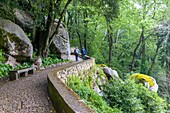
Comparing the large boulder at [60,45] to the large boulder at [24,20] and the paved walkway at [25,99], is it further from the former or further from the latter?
the paved walkway at [25,99]

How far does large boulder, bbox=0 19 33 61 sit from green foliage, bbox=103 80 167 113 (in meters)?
5.56

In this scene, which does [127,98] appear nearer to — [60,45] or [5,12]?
[5,12]

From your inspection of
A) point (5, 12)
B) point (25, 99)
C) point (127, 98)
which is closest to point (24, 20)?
point (5, 12)

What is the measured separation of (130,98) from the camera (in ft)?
36.1

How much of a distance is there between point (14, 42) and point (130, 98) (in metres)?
7.49

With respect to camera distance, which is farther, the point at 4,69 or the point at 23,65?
the point at 23,65

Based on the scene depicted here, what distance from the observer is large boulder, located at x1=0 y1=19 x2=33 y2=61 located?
11.5 m

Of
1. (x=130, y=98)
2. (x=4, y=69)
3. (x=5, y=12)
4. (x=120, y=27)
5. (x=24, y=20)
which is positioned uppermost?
(x=5, y=12)

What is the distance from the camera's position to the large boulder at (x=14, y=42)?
11.5 m

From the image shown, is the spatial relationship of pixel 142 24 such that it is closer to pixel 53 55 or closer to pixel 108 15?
pixel 108 15

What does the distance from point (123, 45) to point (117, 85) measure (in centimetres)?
1815

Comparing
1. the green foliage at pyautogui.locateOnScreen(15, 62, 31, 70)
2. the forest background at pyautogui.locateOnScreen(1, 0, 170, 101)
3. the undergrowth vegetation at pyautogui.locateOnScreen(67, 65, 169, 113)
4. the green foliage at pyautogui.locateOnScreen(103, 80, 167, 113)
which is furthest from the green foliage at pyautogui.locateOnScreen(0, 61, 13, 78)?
the green foliage at pyautogui.locateOnScreen(103, 80, 167, 113)

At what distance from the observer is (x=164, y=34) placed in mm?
21016

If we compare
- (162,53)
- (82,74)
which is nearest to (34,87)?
(82,74)
